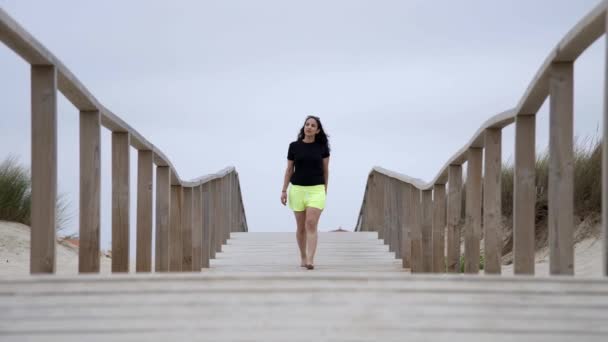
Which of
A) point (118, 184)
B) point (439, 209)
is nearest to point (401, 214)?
point (439, 209)

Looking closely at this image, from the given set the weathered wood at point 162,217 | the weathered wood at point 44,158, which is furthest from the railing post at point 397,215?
the weathered wood at point 44,158

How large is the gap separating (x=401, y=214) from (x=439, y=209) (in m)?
2.00

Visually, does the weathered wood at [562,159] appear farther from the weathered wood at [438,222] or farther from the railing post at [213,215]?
the railing post at [213,215]

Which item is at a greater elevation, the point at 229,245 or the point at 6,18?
the point at 6,18

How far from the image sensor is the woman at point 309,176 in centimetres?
877

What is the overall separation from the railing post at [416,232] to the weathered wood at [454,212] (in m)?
1.12

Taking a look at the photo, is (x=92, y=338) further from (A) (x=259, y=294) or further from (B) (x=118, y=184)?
(B) (x=118, y=184)

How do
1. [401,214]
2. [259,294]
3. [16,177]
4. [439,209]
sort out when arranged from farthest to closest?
[16,177]
[401,214]
[439,209]
[259,294]

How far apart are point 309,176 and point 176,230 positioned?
135cm

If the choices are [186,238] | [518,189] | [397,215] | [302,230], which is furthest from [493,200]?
[397,215]

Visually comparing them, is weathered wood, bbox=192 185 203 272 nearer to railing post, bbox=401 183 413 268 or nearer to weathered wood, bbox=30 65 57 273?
railing post, bbox=401 183 413 268

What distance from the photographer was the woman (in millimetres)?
8773

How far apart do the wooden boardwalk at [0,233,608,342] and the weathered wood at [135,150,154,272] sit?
280cm

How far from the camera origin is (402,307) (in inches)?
145
